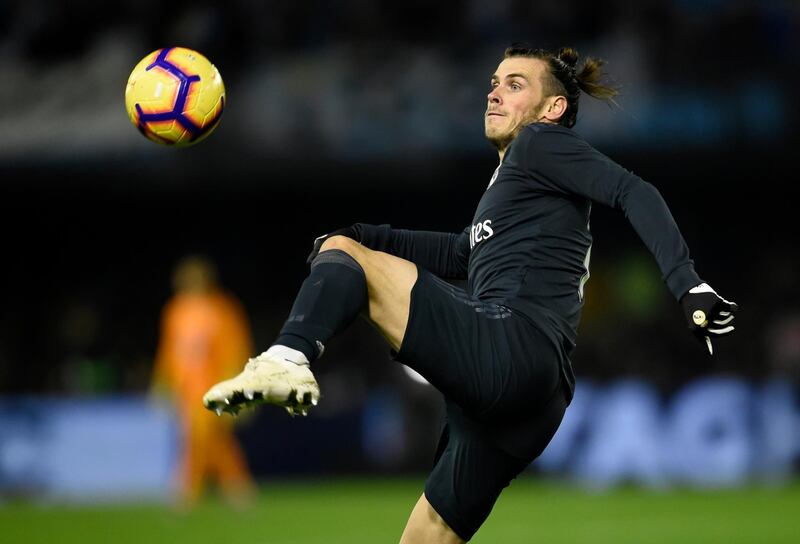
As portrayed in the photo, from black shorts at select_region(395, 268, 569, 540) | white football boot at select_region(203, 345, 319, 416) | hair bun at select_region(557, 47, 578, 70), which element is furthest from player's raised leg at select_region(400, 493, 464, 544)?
hair bun at select_region(557, 47, 578, 70)

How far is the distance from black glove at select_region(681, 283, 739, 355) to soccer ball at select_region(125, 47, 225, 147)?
85.0 inches

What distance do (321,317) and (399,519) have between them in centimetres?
618

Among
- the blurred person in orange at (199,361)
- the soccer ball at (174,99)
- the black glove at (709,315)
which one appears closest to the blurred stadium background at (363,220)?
the blurred person in orange at (199,361)

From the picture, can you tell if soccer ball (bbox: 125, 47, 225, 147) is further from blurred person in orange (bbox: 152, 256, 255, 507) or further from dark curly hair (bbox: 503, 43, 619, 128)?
blurred person in orange (bbox: 152, 256, 255, 507)

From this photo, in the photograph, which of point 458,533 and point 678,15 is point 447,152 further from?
point 458,533

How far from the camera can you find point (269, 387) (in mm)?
3664

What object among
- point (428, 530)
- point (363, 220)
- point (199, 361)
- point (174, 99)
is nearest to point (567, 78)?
point (174, 99)

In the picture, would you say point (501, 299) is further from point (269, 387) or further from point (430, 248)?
point (269, 387)

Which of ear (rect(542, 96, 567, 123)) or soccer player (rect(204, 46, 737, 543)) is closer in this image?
soccer player (rect(204, 46, 737, 543))

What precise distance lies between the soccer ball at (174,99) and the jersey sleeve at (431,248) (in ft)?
2.72

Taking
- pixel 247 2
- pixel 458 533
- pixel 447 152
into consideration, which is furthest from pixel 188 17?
pixel 458 533

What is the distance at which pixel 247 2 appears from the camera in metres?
16.7

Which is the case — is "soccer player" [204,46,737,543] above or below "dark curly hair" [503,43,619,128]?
below

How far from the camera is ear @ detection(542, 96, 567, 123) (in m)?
4.69
